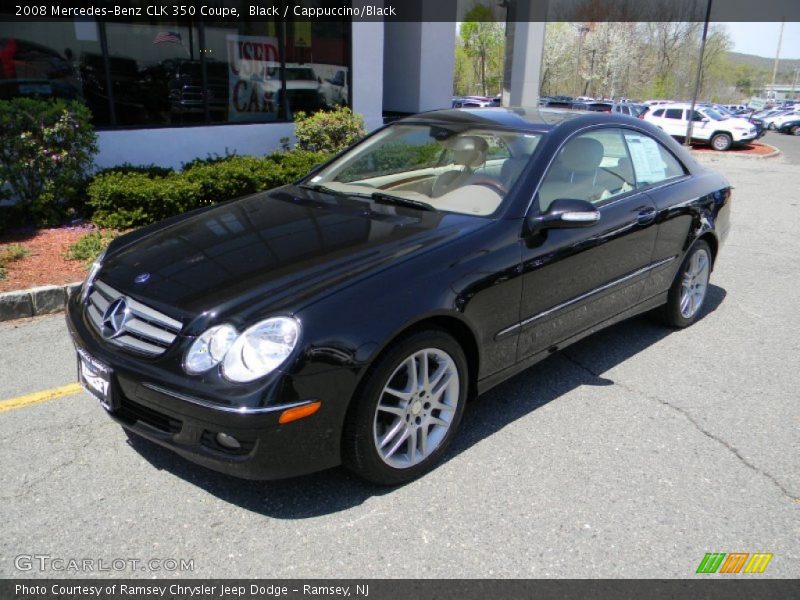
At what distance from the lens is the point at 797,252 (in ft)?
25.4

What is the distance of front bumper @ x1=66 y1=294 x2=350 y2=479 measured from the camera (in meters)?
2.49

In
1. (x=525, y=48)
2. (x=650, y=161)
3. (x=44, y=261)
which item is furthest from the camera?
(x=525, y=48)

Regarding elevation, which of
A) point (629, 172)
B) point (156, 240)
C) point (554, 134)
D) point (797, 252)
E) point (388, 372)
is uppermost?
point (554, 134)

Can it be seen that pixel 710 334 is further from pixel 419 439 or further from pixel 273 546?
pixel 273 546

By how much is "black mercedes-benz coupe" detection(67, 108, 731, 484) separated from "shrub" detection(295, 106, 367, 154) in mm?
5421

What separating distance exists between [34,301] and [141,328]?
293 cm

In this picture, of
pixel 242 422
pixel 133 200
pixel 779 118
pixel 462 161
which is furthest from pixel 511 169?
pixel 779 118

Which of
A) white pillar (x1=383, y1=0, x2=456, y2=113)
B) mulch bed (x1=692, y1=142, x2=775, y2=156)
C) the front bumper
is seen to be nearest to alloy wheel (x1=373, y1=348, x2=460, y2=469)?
the front bumper

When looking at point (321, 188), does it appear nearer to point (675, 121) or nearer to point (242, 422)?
point (242, 422)

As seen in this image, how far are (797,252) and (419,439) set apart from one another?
6.65 metres

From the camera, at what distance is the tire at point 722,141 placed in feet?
87.0

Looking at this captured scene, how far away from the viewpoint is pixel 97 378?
9.33 ft

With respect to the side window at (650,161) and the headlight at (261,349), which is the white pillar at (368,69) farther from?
the headlight at (261,349)
